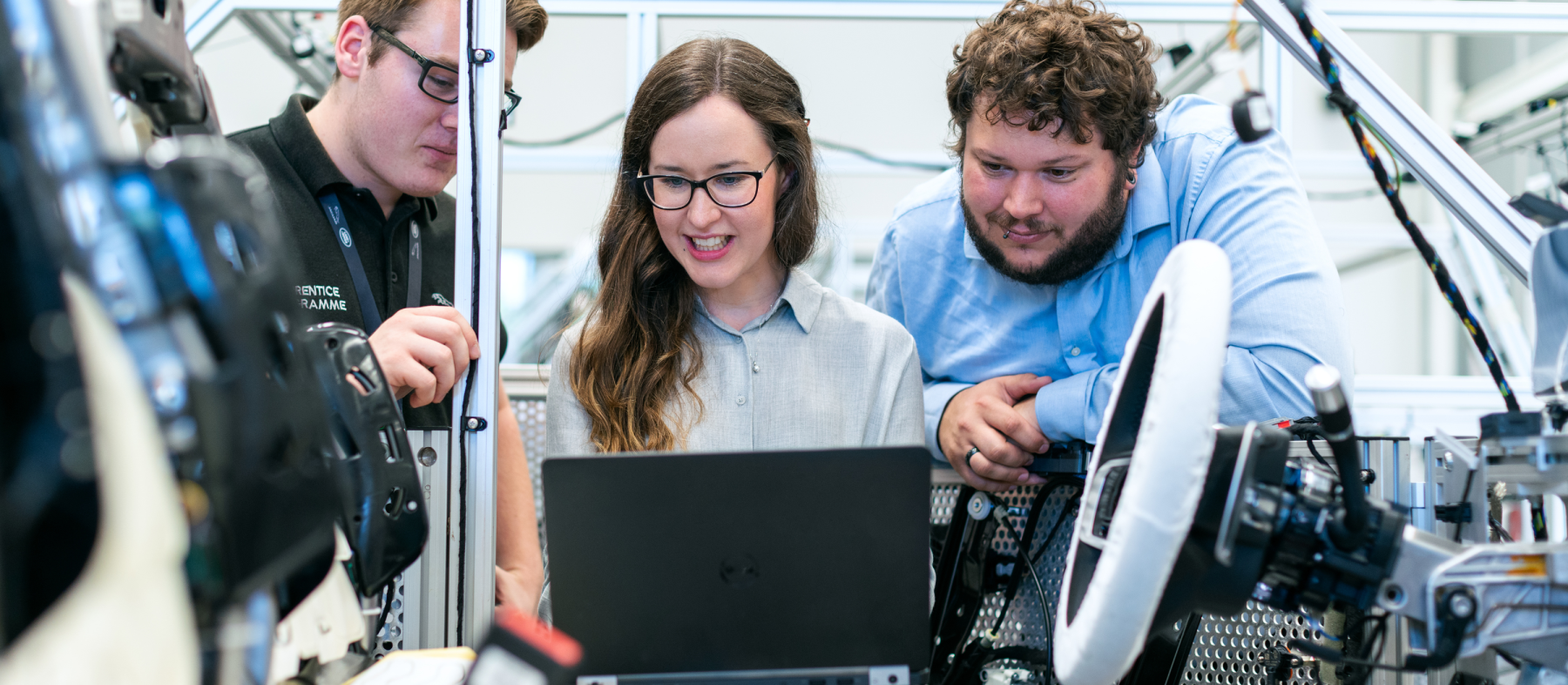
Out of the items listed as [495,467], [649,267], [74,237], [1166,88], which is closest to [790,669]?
[495,467]

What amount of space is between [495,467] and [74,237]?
23.4 inches

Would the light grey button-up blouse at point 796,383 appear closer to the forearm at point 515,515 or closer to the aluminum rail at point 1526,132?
the forearm at point 515,515

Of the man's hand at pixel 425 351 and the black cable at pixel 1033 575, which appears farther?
the black cable at pixel 1033 575

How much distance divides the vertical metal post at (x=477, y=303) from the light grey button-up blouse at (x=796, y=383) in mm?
382

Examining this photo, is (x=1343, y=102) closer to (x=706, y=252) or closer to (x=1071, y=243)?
(x=1071, y=243)

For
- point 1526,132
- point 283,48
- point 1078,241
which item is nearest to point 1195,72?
point 1526,132

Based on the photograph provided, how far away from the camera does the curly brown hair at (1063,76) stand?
1.32 metres

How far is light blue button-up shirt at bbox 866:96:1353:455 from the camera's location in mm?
1304

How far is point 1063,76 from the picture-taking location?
1.32m

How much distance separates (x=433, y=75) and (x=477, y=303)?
0.65m

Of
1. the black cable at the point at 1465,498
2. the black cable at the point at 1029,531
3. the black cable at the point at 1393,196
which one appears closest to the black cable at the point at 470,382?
the black cable at the point at 1029,531

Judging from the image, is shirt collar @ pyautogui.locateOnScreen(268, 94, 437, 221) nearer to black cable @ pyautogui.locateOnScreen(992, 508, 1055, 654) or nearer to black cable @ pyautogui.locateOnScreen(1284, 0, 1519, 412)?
black cable @ pyautogui.locateOnScreen(992, 508, 1055, 654)

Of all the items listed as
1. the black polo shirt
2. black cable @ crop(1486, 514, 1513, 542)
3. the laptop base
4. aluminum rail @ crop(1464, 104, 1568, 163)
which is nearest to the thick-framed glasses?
the black polo shirt

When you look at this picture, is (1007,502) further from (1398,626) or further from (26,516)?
(26,516)
